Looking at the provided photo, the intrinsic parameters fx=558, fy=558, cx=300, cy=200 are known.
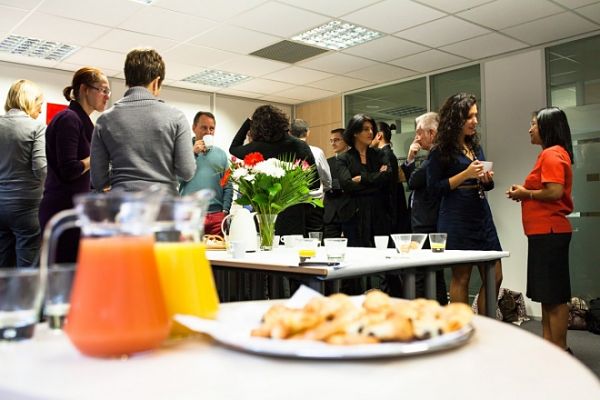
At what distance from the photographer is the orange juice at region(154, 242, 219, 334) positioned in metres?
0.62

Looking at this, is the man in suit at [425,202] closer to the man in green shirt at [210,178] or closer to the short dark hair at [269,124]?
the short dark hair at [269,124]

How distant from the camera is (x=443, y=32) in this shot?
459 cm

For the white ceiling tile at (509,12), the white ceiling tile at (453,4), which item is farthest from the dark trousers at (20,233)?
the white ceiling tile at (509,12)

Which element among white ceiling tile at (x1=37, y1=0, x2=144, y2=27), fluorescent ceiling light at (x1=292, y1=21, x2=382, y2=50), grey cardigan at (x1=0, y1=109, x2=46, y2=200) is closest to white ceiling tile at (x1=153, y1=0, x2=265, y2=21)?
white ceiling tile at (x1=37, y1=0, x2=144, y2=27)

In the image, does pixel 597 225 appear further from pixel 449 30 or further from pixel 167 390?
pixel 167 390

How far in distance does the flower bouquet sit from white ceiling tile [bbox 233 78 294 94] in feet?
13.0

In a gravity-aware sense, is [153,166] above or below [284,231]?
above

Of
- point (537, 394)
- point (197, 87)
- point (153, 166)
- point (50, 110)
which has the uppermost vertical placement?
point (197, 87)

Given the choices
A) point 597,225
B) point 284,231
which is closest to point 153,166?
point 284,231

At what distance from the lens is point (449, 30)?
14.9 feet

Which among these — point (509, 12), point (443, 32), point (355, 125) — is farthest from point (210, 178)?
point (509, 12)

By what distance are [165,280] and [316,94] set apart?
6.38 m

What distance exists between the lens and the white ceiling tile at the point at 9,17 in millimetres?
4109

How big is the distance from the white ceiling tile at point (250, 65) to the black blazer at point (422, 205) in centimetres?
263
